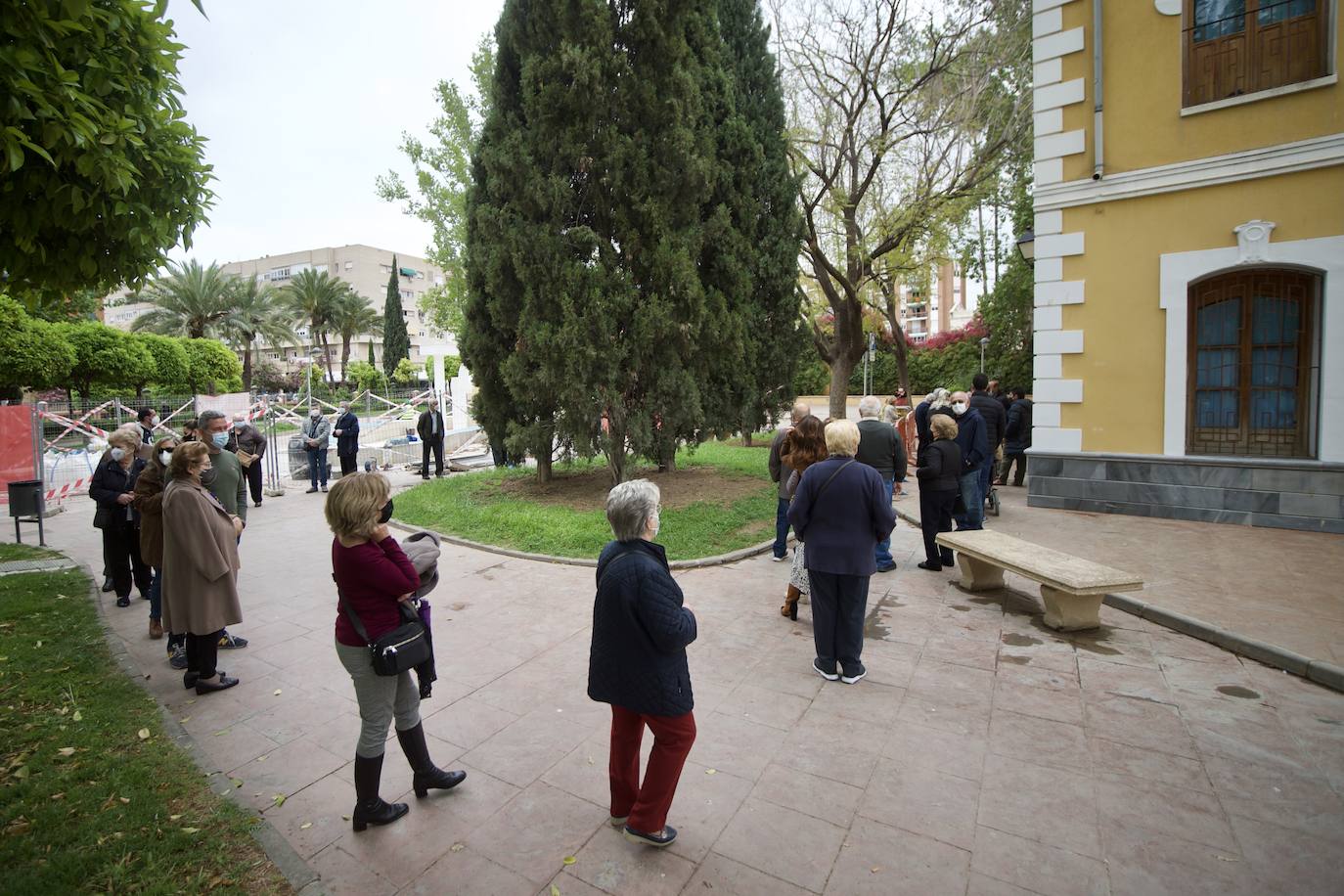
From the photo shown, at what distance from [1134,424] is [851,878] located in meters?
8.88

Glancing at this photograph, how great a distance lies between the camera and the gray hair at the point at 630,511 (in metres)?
2.89

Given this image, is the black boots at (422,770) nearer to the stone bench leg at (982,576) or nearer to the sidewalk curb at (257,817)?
the sidewalk curb at (257,817)

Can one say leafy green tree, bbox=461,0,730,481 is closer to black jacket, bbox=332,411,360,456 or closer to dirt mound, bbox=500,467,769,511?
dirt mound, bbox=500,467,769,511

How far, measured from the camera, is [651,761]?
2932 mm

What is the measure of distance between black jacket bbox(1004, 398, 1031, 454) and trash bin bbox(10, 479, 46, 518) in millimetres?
14281

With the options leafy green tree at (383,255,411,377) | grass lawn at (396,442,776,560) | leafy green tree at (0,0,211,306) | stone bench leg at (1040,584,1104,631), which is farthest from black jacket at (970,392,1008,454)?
leafy green tree at (383,255,411,377)

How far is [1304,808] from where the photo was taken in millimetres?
3217

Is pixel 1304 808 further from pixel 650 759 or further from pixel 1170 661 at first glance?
pixel 650 759

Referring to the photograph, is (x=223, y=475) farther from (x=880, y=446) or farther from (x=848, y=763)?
(x=880, y=446)

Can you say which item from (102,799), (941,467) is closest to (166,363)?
(102,799)

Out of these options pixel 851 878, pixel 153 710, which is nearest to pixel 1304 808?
pixel 851 878

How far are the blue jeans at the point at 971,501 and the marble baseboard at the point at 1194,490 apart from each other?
8.82 ft

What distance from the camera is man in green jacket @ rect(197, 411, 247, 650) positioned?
5594mm

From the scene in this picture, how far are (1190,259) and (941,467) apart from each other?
525 centimetres
